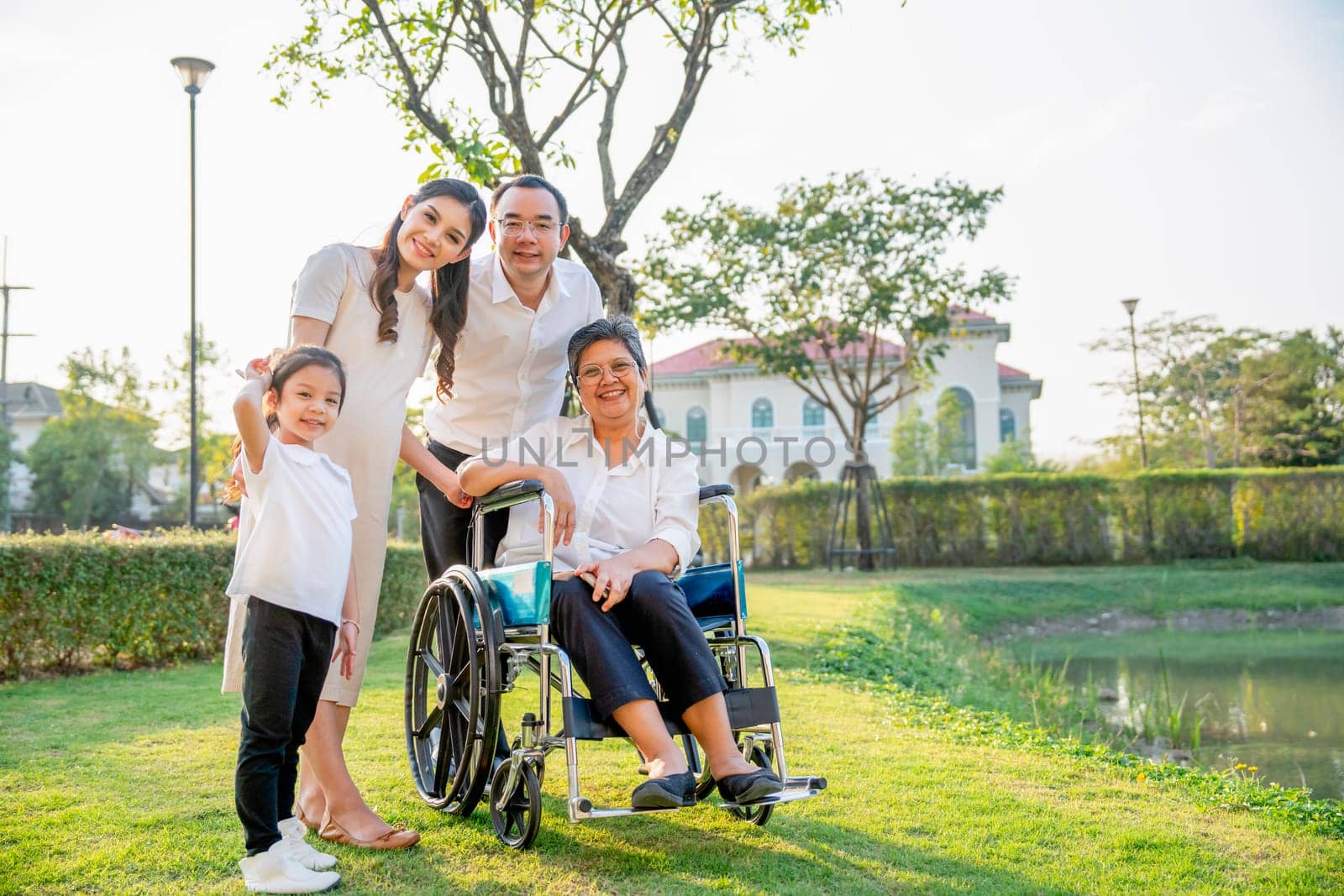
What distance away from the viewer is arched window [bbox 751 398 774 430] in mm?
30203

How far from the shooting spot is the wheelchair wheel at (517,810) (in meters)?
2.42

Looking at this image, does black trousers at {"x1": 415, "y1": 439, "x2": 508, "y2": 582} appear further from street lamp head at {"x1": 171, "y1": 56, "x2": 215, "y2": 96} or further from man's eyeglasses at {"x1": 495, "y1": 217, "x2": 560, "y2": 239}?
street lamp head at {"x1": 171, "y1": 56, "x2": 215, "y2": 96}

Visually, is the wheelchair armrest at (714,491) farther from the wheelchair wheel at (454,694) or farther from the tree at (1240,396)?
the tree at (1240,396)

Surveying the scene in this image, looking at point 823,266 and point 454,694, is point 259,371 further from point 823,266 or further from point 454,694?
point 823,266

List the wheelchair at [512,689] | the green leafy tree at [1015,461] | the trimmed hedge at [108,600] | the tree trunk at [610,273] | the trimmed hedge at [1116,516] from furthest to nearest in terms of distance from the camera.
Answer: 1. the green leafy tree at [1015,461]
2. the trimmed hedge at [1116,516]
3. the tree trunk at [610,273]
4. the trimmed hedge at [108,600]
5. the wheelchair at [512,689]

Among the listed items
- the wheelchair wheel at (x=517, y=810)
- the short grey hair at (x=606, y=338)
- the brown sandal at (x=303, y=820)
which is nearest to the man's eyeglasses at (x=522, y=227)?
the short grey hair at (x=606, y=338)

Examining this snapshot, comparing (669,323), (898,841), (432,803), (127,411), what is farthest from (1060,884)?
(127,411)

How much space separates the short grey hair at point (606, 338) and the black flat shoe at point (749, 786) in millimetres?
1126

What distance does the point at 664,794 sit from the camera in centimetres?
219

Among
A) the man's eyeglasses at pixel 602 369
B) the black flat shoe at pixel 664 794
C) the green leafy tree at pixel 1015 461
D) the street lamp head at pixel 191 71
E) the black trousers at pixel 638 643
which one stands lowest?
the black flat shoe at pixel 664 794

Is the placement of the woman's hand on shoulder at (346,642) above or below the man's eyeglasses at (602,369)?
below

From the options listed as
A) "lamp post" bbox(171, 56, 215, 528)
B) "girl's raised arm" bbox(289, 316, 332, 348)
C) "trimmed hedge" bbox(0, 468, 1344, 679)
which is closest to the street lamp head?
"lamp post" bbox(171, 56, 215, 528)

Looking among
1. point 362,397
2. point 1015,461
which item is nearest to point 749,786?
point 362,397

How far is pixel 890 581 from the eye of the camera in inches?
513
